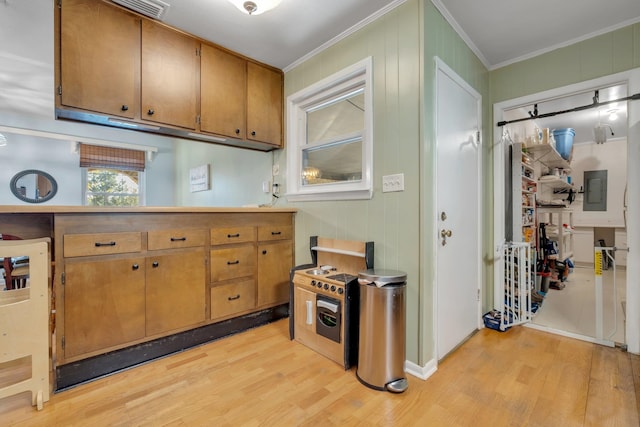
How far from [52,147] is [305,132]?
4.12 m

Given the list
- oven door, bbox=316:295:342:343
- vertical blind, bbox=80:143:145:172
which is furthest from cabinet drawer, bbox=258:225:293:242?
vertical blind, bbox=80:143:145:172

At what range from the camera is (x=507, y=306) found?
97.8 inches

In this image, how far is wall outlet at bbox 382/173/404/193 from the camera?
1.83m

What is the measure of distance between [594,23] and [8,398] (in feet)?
14.6

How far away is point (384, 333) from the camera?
1.59m

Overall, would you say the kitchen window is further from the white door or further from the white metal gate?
the white metal gate

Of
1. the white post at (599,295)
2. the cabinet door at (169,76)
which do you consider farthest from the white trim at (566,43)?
the cabinet door at (169,76)

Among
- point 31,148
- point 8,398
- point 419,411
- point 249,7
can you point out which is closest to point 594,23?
point 249,7

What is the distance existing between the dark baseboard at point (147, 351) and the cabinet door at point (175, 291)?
0.10 meters

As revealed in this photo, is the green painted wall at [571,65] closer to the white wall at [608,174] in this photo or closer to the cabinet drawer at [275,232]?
the cabinet drawer at [275,232]

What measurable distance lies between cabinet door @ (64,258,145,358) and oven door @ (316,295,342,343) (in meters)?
1.18

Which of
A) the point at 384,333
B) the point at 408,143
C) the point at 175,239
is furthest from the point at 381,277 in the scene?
the point at 175,239

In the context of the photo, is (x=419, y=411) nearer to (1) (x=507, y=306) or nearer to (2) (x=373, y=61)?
(1) (x=507, y=306)

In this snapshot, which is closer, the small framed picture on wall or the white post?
the white post
